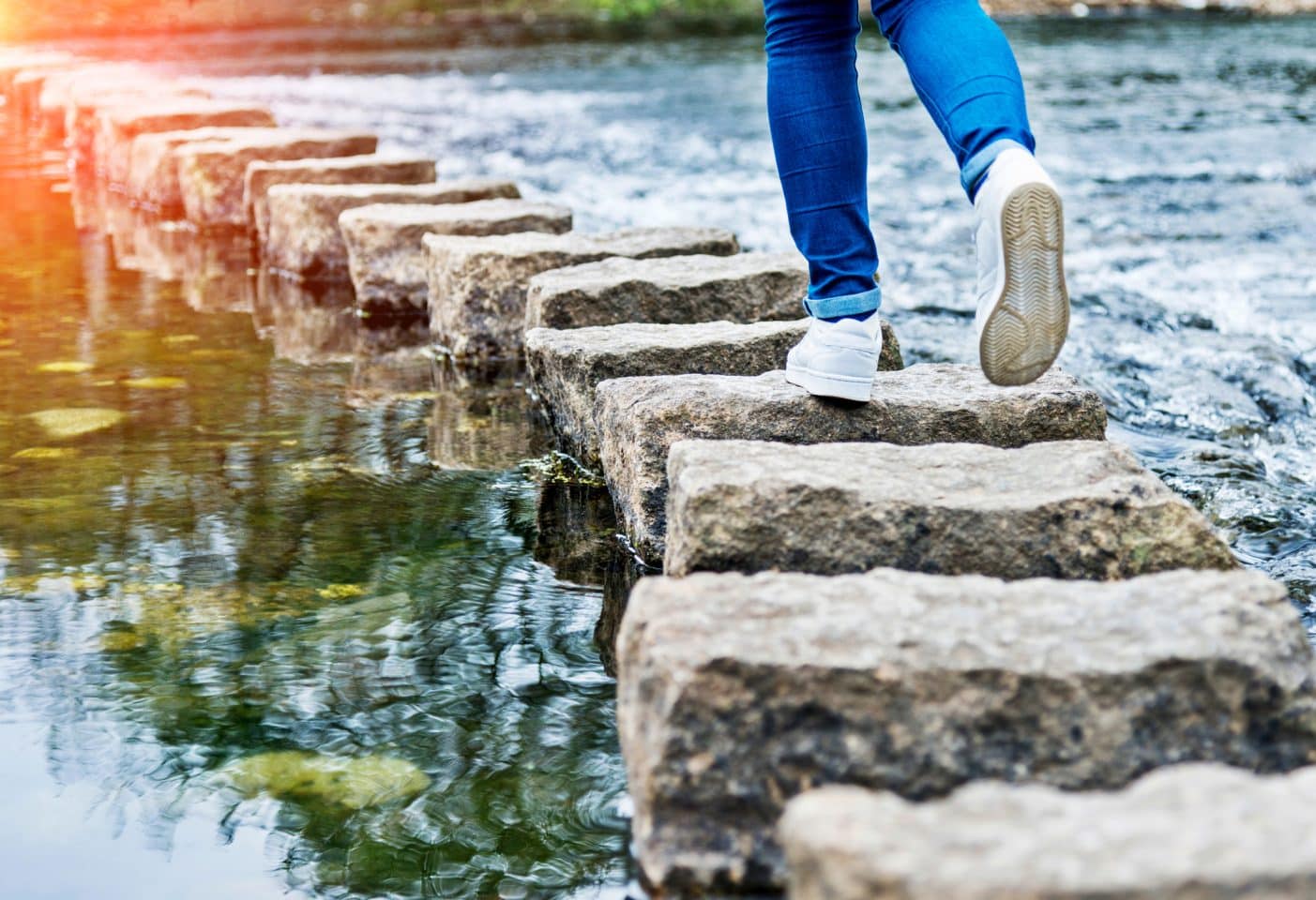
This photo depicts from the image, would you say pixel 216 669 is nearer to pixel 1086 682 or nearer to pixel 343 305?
pixel 1086 682

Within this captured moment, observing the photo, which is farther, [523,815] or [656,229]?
[656,229]

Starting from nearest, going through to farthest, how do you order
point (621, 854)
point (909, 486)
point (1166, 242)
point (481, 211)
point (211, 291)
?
point (621, 854)
point (909, 486)
point (481, 211)
point (211, 291)
point (1166, 242)

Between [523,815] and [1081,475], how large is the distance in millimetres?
752

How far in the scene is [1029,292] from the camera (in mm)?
1642

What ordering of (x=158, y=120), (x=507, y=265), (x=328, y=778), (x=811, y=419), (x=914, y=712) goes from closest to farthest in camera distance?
(x=914, y=712) → (x=328, y=778) → (x=811, y=419) → (x=507, y=265) → (x=158, y=120)

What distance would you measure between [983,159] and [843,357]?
0.39m

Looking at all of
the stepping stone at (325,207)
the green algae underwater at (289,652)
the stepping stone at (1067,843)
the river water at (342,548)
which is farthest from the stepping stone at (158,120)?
the stepping stone at (1067,843)

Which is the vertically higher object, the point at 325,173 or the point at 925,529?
the point at 325,173

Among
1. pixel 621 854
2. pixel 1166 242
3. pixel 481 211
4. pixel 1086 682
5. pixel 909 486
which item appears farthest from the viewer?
pixel 1166 242

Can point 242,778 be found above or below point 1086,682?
below

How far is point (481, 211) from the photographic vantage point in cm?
371

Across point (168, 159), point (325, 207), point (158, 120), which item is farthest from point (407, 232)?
point (158, 120)

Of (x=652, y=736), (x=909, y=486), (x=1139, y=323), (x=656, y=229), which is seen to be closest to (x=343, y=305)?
(x=656, y=229)

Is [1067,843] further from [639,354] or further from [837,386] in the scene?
[639,354]
